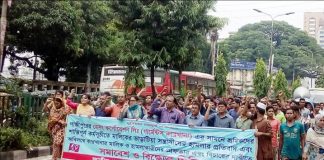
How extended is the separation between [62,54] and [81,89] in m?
4.47

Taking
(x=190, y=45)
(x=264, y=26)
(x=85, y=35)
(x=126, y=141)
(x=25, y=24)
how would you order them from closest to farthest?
(x=126, y=141) < (x=190, y=45) < (x=25, y=24) < (x=85, y=35) < (x=264, y=26)

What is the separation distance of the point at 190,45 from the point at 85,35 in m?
10.8

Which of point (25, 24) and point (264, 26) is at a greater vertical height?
point (264, 26)

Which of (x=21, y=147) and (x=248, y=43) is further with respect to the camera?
(x=248, y=43)

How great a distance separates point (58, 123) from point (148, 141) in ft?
6.81

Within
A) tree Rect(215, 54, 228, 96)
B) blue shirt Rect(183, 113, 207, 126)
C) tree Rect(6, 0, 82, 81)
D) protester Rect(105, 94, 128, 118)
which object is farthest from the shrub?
tree Rect(215, 54, 228, 96)

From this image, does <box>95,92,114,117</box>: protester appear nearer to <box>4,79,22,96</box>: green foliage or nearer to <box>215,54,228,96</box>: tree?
<box>4,79,22,96</box>: green foliage

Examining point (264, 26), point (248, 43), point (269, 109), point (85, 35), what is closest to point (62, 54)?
point (85, 35)

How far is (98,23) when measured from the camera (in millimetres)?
29828

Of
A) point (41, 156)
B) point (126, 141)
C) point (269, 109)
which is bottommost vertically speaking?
point (41, 156)

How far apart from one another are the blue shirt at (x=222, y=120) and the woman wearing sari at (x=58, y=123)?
279 centimetres

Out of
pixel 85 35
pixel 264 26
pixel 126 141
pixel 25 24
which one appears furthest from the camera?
pixel 264 26

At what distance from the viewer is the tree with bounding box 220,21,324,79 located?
71.3 m

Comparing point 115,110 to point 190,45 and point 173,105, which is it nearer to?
point 173,105
